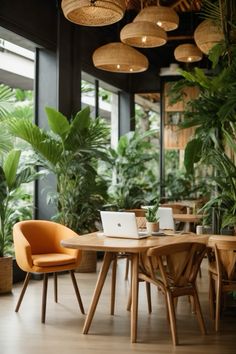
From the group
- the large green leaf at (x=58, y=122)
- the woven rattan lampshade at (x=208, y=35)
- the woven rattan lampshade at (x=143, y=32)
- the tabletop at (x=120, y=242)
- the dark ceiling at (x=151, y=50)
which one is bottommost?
the tabletop at (x=120, y=242)

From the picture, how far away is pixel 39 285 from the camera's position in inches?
252

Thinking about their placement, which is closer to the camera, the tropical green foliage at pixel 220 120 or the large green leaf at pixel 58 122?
the tropical green foliage at pixel 220 120

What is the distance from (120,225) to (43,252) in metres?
1.19

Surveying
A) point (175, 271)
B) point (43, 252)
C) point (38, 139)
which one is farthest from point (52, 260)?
point (38, 139)

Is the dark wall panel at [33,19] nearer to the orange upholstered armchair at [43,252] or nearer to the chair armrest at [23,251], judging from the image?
the orange upholstered armchair at [43,252]

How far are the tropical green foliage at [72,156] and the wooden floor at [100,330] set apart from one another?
4.59 ft

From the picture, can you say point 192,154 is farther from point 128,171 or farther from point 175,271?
point 128,171

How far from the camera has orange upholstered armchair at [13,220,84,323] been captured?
4867 millimetres

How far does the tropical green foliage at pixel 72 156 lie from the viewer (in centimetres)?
646

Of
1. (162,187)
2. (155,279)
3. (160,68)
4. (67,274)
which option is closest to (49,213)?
(67,274)

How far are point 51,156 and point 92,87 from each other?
121 inches

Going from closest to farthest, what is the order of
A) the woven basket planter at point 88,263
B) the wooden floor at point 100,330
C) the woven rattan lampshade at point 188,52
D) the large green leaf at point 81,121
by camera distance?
the wooden floor at point 100,330 → the large green leaf at point 81,121 → the woven basket planter at point 88,263 → the woven rattan lampshade at point 188,52

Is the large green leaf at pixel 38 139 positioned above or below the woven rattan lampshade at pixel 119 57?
below

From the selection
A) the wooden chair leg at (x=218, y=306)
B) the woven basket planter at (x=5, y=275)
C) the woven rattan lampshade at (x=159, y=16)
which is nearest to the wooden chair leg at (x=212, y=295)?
the wooden chair leg at (x=218, y=306)
